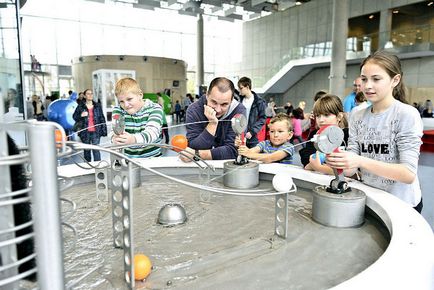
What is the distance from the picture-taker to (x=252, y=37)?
2594cm

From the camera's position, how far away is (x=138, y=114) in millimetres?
2834

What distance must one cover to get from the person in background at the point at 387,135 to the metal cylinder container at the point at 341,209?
140 mm

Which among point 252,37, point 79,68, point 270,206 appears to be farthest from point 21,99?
point 252,37

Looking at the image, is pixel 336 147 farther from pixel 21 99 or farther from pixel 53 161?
pixel 21 99

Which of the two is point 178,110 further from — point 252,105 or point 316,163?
point 316,163

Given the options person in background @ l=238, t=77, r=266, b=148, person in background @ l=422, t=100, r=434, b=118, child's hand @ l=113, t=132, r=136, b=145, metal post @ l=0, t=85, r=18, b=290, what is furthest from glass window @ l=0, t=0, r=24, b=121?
person in background @ l=422, t=100, r=434, b=118

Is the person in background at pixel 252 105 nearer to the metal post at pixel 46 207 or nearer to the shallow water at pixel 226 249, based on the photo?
the shallow water at pixel 226 249

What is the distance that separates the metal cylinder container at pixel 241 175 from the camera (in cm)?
215

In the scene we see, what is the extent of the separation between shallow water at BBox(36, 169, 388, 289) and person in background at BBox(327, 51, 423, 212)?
28cm

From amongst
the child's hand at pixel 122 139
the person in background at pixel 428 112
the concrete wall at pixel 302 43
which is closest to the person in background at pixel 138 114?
the child's hand at pixel 122 139

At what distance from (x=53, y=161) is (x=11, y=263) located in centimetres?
20

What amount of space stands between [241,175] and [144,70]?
1988cm

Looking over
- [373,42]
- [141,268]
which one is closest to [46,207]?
[141,268]

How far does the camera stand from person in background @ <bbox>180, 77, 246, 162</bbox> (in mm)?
2555
